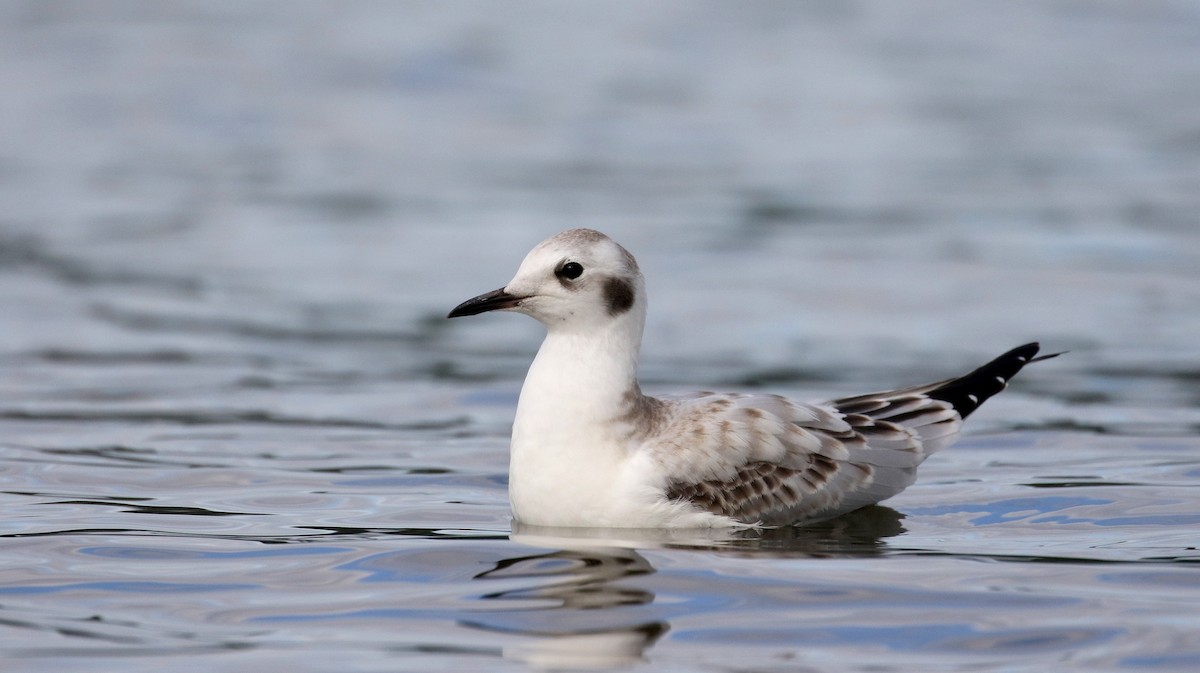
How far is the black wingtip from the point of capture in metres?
9.45

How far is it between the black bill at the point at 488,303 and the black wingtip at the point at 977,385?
249cm

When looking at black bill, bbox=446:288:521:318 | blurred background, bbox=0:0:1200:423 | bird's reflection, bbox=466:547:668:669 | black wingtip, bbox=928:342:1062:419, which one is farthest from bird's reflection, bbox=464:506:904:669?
Answer: blurred background, bbox=0:0:1200:423

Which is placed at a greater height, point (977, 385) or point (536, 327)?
point (536, 327)

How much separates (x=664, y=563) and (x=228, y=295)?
1042 centimetres

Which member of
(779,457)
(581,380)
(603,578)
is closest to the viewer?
(603,578)

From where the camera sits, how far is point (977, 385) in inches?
375

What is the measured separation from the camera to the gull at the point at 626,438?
26.2 ft

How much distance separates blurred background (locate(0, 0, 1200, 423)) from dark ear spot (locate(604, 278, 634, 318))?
4.11 metres

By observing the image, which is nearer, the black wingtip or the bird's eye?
the bird's eye

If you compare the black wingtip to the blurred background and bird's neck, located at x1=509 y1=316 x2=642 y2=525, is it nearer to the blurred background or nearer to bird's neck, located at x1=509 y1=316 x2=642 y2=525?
bird's neck, located at x1=509 y1=316 x2=642 y2=525

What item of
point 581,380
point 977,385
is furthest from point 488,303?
point 977,385

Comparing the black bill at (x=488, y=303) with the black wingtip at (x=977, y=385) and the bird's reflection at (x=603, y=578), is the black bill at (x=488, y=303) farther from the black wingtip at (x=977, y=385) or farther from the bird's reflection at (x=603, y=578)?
the black wingtip at (x=977, y=385)

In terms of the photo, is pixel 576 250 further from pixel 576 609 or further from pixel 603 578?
pixel 576 609

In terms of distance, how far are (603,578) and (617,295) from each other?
1.63 m
